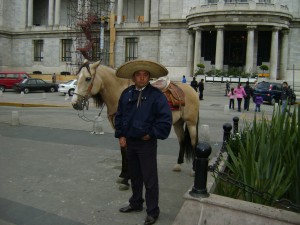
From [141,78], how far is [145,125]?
0.68 meters

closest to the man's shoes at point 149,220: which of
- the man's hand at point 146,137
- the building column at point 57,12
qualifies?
the man's hand at point 146,137

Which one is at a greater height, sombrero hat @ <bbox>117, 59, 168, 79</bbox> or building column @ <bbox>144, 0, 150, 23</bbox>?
building column @ <bbox>144, 0, 150, 23</bbox>

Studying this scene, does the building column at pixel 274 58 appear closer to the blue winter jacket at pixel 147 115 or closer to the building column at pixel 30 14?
the blue winter jacket at pixel 147 115

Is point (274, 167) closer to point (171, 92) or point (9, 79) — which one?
point (171, 92)

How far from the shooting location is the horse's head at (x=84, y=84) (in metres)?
6.04

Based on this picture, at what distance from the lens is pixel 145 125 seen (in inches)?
177

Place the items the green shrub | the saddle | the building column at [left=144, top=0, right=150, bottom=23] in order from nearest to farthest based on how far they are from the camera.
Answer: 1. the green shrub
2. the saddle
3. the building column at [left=144, top=0, right=150, bottom=23]

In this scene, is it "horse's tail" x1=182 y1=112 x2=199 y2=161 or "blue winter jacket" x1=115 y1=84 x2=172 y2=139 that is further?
"horse's tail" x1=182 y1=112 x2=199 y2=161

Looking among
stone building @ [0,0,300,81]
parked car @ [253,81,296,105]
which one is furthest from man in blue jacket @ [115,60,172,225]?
stone building @ [0,0,300,81]

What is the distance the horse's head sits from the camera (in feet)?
19.8

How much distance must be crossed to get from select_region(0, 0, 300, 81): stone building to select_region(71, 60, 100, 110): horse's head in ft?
102

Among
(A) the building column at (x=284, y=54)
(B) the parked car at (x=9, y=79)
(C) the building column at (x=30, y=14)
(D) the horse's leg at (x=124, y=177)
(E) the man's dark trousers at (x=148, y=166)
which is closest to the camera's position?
(E) the man's dark trousers at (x=148, y=166)

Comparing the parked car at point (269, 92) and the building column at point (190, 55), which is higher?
the building column at point (190, 55)

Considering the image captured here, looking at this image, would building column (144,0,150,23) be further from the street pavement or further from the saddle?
the saddle
